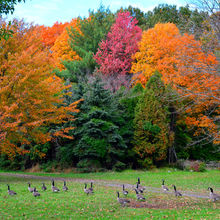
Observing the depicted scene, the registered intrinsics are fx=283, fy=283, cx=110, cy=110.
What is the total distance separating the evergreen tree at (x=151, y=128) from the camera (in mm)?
24141

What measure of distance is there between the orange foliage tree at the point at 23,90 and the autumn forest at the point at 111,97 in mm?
65

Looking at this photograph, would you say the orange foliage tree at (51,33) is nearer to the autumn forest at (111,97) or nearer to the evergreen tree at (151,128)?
the autumn forest at (111,97)

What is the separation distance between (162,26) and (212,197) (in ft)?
86.9

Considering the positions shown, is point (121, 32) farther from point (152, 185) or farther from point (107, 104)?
point (152, 185)

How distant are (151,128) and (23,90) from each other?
37.2 ft

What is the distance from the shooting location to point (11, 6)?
28.3 feet

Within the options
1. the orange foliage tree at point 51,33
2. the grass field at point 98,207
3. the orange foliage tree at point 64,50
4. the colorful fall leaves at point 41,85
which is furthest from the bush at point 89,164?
the orange foliage tree at point 51,33

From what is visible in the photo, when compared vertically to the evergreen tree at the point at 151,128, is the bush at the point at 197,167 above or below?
below

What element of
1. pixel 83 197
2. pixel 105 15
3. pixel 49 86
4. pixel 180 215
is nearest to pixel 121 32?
pixel 105 15

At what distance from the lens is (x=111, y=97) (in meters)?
26.5

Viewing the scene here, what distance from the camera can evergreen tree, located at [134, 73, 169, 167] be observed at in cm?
2414

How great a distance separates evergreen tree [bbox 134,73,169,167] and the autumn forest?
87 mm

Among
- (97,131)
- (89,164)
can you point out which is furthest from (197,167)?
(89,164)

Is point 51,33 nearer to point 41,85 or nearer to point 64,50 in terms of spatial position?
point 64,50
